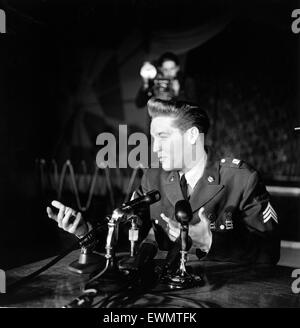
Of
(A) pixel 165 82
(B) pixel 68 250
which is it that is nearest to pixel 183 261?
(B) pixel 68 250

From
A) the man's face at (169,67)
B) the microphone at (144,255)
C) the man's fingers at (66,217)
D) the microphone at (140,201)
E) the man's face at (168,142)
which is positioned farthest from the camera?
the man's face at (169,67)

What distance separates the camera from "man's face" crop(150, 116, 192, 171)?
2.04m

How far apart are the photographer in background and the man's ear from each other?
12.6 feet

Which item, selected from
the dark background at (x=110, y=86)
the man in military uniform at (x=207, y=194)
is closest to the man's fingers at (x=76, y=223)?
the man in military uniform at (x=207, y=194)

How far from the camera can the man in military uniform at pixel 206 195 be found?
1937 millimetres

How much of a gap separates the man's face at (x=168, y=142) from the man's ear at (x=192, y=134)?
0.02 metres

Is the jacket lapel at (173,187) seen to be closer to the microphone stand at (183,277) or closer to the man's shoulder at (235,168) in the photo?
the man's shoulder at (235,168)

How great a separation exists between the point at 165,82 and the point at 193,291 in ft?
16.3

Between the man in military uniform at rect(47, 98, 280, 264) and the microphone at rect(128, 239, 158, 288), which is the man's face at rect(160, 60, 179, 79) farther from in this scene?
the microphone at rect(128, 239, 158, 288)

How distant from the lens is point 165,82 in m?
6.13

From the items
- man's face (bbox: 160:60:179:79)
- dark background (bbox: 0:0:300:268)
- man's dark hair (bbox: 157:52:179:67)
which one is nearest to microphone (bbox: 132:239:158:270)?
dark background (bbox: 0:0:300:268)

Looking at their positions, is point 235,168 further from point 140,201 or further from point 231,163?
point 140,201
